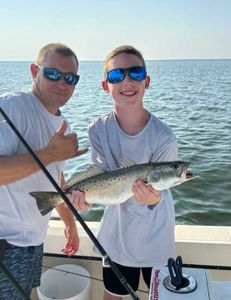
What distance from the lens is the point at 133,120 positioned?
8.84 feet

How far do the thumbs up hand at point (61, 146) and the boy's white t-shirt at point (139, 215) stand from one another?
368mm

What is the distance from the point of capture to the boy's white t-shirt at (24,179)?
7.59ft

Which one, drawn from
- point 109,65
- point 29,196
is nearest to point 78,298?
point 29,196

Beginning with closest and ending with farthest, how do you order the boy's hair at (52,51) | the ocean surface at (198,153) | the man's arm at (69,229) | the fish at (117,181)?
1. the fish at (117,181)
2. the boy's hair at (52,51)
3. the man's arm at (69,229)
4. the ocean surface at (198,153)

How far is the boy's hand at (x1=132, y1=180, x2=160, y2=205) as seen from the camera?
2.49 metres

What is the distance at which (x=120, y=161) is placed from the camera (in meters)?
2.64

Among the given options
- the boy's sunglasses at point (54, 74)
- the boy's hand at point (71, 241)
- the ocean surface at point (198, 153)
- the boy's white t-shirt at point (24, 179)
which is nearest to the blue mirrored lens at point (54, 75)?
the boy's sunglasses at point (54, 74)

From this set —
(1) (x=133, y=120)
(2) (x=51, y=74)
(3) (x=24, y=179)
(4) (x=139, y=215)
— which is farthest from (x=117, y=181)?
(2) (x=51, y=74)

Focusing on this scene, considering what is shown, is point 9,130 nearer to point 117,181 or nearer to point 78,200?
point 78,200

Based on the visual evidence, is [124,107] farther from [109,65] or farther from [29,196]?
[29,196]

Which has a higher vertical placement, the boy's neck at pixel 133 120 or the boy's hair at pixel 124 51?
the boy's hair at pixel 124 51

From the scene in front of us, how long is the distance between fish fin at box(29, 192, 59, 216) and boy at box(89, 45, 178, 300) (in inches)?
18.2

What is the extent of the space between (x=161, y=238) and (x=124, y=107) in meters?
0.92

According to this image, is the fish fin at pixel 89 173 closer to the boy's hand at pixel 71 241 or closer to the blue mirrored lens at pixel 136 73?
the boy's hand at pixel 71 241
